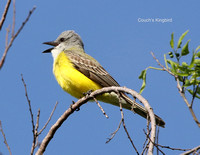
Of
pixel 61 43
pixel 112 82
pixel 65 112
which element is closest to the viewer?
pixel 65 112

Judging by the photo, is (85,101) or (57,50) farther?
Result: (57,50)

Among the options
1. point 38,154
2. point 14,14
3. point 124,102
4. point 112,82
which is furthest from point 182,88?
point 112,82

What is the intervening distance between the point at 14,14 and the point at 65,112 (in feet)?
7.84

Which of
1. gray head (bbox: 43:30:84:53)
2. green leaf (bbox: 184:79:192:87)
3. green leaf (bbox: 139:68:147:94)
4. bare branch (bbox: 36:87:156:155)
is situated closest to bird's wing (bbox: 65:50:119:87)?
gray head (bbox: 43:30:84:53)

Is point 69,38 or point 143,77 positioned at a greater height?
point 69,38

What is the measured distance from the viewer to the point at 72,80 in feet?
22.6

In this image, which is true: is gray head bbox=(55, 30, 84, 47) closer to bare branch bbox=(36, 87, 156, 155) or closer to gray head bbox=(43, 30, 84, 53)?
gray head bbox=(43, 30, 84, 53)

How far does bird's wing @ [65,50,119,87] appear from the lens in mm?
7219

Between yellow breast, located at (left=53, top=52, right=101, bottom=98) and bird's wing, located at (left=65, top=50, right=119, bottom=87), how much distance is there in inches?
4.2

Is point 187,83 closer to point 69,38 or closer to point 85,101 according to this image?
point 85,101

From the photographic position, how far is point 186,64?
137 inches

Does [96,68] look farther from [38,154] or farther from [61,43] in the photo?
[38,154]

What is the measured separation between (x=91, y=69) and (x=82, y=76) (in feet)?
1.60

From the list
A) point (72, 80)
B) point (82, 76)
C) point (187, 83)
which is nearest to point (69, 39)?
point (82, 76)
